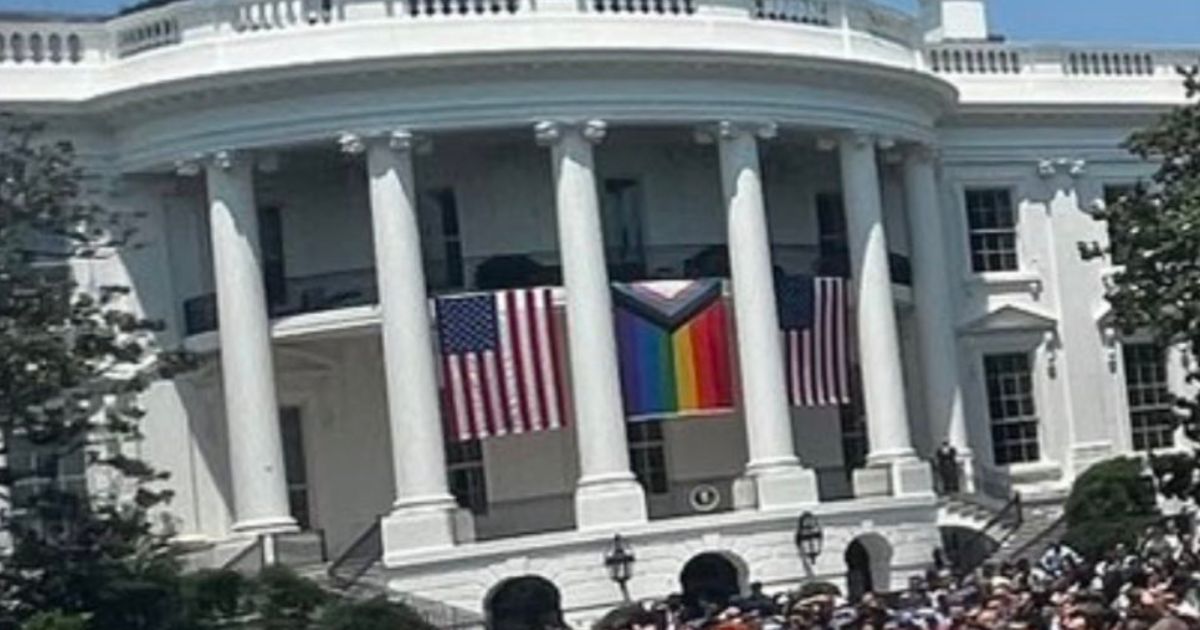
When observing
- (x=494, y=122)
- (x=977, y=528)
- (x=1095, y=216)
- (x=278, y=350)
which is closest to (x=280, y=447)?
(x=278, y=350)

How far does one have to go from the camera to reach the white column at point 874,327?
47.1 m

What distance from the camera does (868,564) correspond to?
155 feet

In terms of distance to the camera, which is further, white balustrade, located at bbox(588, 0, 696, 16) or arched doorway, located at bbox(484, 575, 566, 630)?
white balustrade, located at bbox(588, 0, 696, 16)

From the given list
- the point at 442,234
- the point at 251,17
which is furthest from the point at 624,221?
the point at 251,17

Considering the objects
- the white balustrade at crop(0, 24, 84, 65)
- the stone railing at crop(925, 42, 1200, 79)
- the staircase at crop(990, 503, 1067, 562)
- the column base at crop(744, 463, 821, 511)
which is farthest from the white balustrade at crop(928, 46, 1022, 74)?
the white balustrade at crop(0, 24, 84, 65)

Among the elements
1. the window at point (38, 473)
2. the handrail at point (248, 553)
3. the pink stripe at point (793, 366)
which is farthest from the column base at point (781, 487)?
the window at point (38, 473)

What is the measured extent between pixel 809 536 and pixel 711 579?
1.89m

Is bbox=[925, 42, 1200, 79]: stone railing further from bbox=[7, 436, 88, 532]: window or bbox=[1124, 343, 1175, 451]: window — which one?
bbox=[7, 436, 88, 532]: window

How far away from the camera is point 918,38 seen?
51781mm

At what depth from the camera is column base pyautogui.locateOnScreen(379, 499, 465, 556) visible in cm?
4234

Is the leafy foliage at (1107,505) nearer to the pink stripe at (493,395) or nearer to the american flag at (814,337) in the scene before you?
the american flag at (814,337)

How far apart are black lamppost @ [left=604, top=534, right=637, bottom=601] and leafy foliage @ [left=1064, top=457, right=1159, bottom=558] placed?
21.8 feet

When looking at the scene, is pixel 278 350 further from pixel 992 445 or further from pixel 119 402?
pixel 992 445

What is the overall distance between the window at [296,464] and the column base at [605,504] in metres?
5.19
